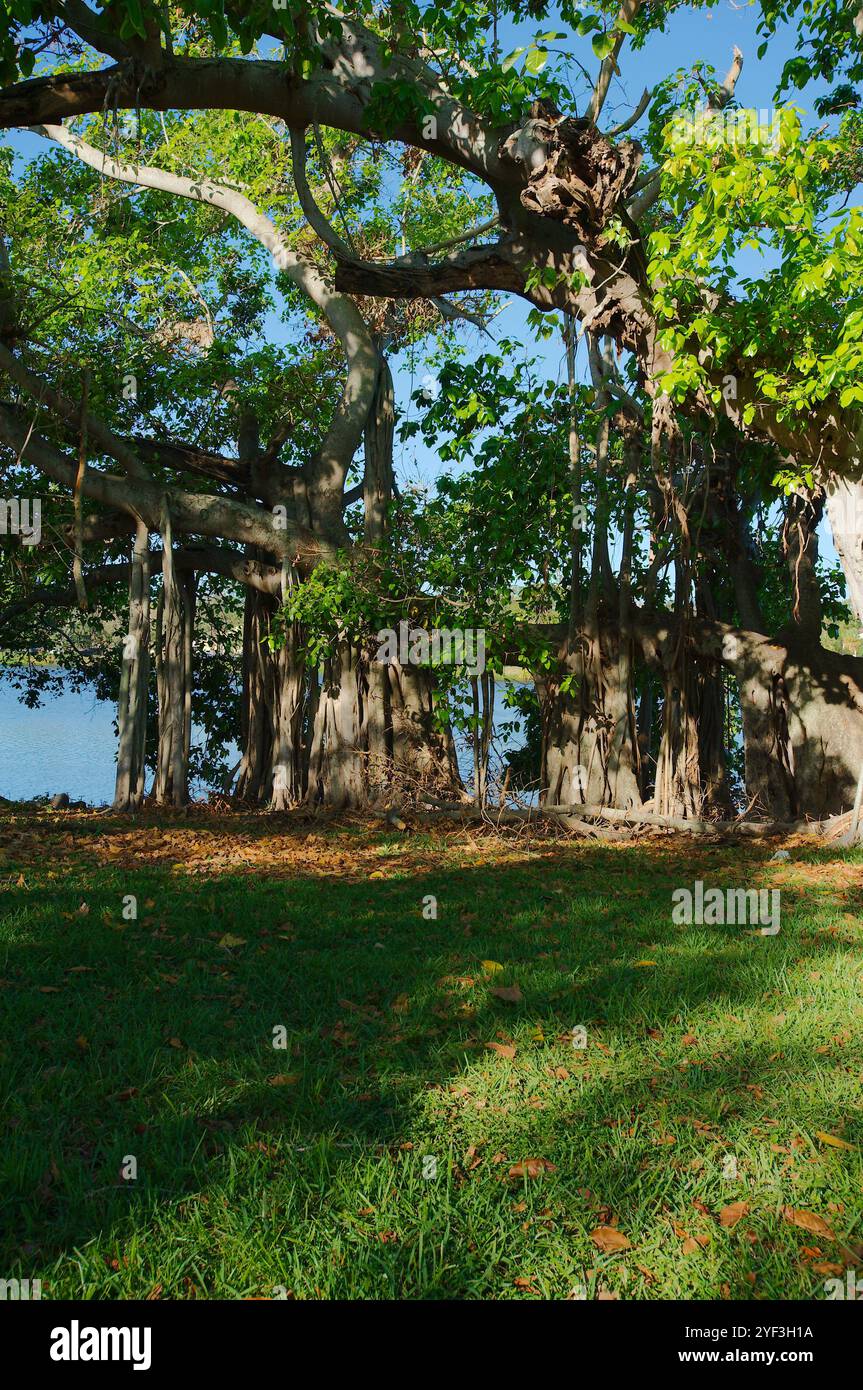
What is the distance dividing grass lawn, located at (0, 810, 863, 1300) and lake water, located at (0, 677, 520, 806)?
5.53 metres

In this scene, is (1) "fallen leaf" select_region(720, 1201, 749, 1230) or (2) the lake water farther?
(2) the lake water

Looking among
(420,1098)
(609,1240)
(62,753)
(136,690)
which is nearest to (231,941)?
(420,1098)

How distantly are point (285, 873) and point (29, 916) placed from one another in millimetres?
2003

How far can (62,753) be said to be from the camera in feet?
96.6

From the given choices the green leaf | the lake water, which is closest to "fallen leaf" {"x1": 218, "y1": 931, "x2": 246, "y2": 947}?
the lake water

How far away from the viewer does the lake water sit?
18234 mm

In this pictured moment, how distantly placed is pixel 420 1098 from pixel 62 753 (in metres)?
28.0

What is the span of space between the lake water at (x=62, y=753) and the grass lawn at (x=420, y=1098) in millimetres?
5533

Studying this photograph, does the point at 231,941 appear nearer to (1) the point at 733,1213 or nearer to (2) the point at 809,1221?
(1) the point at 733,1213

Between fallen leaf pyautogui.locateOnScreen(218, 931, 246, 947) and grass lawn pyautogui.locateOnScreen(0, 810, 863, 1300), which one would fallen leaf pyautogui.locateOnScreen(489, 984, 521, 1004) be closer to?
grass lawn pyautogui.locateOnScreen(0, 810, 863, 1300)

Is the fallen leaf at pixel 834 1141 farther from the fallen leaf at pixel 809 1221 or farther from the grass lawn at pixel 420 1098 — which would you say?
the fallen leaf at pixel 809 1221

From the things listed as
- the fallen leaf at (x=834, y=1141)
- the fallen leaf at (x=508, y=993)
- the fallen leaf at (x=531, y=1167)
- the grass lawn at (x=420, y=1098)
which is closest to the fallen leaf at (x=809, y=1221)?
the grass lawn at (x=420, y=1098)

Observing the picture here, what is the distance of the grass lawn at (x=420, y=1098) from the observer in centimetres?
267

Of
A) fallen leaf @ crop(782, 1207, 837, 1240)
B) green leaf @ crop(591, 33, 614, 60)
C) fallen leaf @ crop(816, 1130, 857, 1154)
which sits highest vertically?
green leaf @ crop(591, 33, 614, 60)
